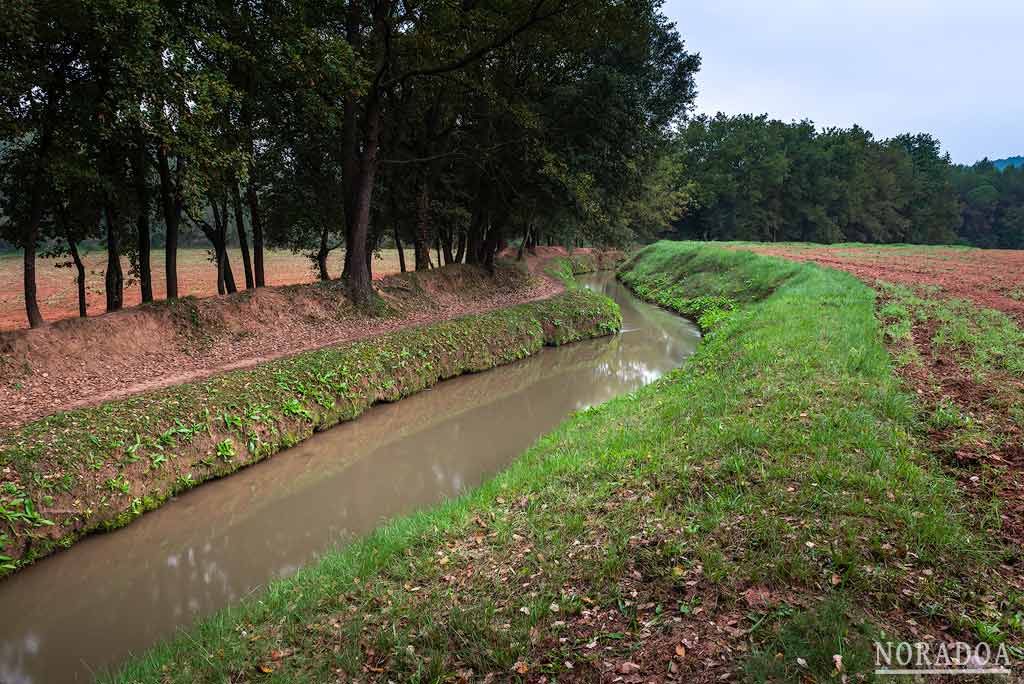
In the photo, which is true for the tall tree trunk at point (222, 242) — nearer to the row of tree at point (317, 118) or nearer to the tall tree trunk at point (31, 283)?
the row of tree at point (317, 118)

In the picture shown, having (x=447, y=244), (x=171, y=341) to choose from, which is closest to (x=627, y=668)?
(x=171, y=341)

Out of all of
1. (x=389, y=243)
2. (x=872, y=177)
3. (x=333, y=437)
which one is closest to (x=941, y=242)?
(x=872, y=177)

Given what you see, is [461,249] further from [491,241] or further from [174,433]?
[174,433]

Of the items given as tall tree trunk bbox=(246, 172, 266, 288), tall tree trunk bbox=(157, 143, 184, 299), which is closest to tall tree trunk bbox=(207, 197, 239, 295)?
tall tree trunk bbox=(246, 172, 266, 288)

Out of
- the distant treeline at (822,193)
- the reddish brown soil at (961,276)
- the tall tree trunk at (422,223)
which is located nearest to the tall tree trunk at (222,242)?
the tall tree trunk at (422,223)

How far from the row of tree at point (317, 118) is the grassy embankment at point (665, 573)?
833 cm

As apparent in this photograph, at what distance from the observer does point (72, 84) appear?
10023mm

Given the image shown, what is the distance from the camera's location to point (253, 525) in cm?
737

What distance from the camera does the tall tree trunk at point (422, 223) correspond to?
20250 mm

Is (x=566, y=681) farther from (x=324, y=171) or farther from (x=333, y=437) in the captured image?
(x=324, y=171)

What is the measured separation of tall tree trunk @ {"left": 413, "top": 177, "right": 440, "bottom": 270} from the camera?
20.2 meters

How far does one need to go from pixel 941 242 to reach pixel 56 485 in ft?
291

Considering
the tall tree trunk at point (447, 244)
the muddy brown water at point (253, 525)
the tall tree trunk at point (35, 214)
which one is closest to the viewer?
the muddy brown water at point (253, 525)

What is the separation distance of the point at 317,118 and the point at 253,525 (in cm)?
1201
